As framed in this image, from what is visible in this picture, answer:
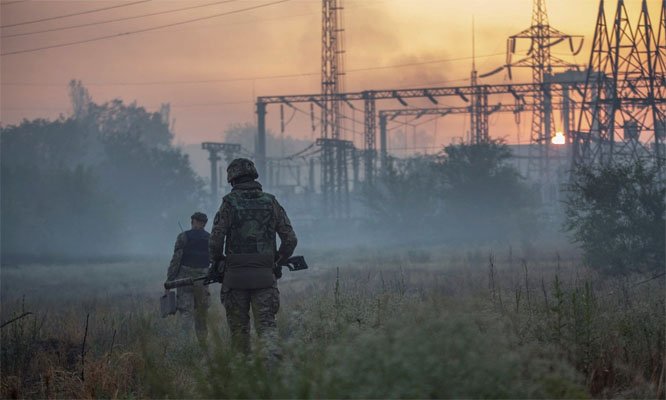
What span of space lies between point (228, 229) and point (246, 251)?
0.86 ft

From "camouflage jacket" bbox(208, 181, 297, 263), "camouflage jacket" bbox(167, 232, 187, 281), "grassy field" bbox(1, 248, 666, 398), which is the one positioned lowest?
"grassy field" bbox(1, 248, 666, 398)

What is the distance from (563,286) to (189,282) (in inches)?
259

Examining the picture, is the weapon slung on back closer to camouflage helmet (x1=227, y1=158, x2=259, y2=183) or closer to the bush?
camouflage helmet (x1=227, y1=158, x2=259, y2=183)

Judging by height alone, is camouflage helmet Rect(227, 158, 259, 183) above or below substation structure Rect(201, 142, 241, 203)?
below

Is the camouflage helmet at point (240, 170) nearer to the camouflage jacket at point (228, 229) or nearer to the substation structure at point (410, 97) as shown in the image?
the camouflage jacket at point (228, 229)

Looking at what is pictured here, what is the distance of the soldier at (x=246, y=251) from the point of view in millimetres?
9070

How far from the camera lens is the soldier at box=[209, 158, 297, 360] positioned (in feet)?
29.8

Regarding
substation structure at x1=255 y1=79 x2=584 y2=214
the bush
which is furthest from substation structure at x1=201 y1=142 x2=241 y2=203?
the bush

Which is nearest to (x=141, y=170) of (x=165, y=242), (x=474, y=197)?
(x=165, y=242)

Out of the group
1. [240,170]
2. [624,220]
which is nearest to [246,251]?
[240,170]

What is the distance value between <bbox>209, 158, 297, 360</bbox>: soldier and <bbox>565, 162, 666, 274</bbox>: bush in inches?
599

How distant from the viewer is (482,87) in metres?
56.3

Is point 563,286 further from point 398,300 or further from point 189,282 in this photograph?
point 189,282

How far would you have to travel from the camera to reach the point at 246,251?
910cm
